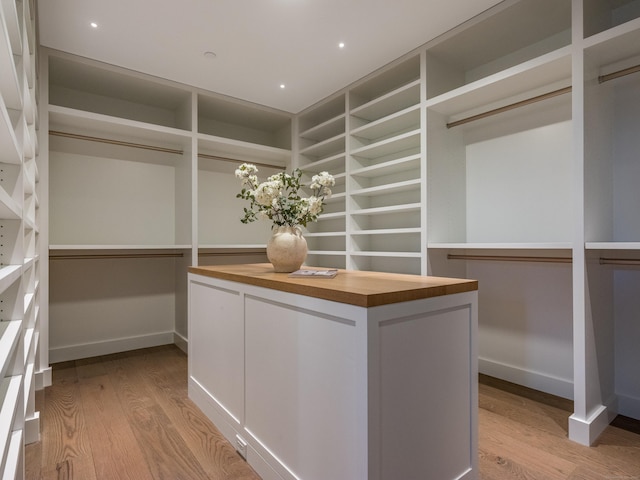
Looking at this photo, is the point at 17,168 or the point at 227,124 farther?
the point at 227,124

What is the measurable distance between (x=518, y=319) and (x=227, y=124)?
349 centimetres

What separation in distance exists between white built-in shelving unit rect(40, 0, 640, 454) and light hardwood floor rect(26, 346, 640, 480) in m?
0.17

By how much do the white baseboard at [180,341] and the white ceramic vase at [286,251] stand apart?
2.00 metres

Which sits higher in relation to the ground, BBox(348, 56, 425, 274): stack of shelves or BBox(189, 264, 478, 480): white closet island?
BBox(348, 56, 425, 274): stack of shelves

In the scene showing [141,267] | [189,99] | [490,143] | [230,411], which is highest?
[189,99]

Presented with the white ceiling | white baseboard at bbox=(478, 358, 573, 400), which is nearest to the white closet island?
white baseboard at bbox=(478, 358, 573, 400)

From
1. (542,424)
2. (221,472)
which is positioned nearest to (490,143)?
(542,424)

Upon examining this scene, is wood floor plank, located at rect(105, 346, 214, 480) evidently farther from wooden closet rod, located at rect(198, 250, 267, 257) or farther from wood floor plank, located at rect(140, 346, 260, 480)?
wooden closet rod, located at rect(198, 250, 267, 257)

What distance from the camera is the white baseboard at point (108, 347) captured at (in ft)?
10.7

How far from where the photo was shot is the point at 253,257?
4312 millimetres

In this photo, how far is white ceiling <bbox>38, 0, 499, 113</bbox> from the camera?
2.24m

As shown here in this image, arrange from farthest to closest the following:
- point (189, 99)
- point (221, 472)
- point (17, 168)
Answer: point (189, 99) → point (221, 472) → point (17, 168)

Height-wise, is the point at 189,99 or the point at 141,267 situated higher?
the point at 189,99

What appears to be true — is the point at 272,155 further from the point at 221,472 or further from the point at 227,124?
the point at 221,472
